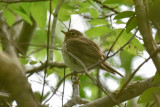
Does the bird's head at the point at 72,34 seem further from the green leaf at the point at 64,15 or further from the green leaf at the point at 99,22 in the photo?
the green leaf at the point at 99,22

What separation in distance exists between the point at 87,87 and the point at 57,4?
13.5ft

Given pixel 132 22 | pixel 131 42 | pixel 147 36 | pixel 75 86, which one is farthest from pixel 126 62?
pixel 147 36

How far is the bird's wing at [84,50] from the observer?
5625mm

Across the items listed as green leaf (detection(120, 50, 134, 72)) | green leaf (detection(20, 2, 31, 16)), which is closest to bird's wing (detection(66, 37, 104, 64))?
green leaf (detection(120, 50, 134, 72))

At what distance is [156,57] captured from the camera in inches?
61.0

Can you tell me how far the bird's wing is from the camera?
221 inches

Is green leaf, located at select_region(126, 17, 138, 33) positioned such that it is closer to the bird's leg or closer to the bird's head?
the bird's leg

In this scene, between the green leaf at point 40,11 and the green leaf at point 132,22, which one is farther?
the green leaf at point 40,11

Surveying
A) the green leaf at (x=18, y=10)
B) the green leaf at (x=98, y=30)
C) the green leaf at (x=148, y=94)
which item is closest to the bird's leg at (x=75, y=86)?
the green leaf at (x=98, y=30)

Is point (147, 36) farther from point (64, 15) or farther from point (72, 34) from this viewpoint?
point (72, 34)

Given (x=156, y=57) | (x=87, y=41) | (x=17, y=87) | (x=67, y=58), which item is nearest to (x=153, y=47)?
(x=156, y=57)

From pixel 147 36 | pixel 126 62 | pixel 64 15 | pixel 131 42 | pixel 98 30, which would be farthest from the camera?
pixel 126 62

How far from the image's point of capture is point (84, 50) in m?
5.87

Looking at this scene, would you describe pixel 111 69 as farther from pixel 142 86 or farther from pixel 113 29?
pixel 142 86
